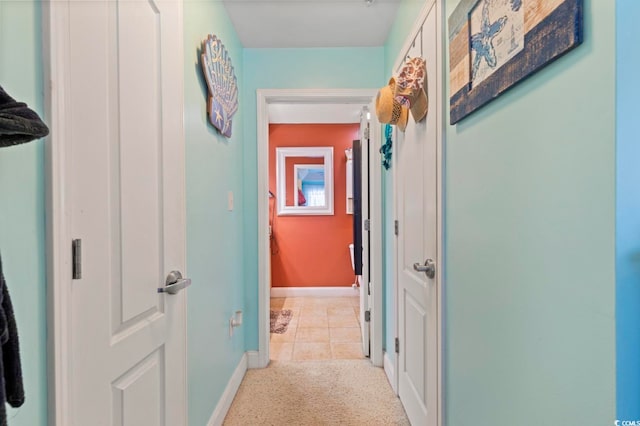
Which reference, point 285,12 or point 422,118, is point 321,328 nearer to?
point 422,118

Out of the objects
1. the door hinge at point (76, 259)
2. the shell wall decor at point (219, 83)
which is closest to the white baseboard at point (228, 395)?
the door hinge at point (76, 259)

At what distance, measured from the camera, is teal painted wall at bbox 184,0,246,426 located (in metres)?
1.38

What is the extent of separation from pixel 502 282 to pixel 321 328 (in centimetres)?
252

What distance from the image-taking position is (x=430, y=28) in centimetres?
136

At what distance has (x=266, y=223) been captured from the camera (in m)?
2.43

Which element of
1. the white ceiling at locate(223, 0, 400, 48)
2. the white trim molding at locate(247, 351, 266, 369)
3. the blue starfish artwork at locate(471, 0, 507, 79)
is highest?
the white ceiling at locate(223, 0, 400, 48)

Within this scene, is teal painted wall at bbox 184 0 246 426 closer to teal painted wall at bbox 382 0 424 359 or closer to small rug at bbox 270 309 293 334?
small rug at bbox 270 309 293 334

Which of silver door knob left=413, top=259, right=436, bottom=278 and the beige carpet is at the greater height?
silver door knob left=413, top=259, right=436, bottom=278

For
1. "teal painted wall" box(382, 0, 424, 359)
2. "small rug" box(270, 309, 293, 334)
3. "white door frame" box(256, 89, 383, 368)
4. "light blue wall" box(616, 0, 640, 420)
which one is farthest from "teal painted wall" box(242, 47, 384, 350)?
"light blue wall" box(616, 0, 640, 420)

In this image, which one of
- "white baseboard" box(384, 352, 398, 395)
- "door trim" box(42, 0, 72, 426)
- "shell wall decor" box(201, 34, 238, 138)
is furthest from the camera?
"white baseboard" box(384, 352, 398, 395)

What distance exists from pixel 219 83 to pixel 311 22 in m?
0.85

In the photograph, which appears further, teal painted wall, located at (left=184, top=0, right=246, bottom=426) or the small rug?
the small rug

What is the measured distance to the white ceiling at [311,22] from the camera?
6.26ft

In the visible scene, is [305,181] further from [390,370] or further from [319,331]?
[390,370]
